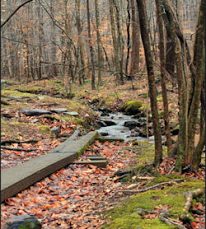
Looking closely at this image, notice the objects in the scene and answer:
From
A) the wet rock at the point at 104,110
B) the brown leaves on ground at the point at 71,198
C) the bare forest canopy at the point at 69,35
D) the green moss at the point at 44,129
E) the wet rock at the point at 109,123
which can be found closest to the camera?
the brown leaves on ground at the point at 71,198

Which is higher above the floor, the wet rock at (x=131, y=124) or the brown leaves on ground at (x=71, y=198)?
the wet rock at (x=131, y=124)

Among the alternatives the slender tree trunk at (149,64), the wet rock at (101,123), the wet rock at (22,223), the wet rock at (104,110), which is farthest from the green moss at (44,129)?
the wet rock at (104,110)

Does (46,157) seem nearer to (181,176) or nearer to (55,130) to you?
(181,176)

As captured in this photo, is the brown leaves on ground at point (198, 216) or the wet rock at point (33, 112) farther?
the wet rock at point (33, 112)

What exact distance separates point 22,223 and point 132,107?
15103 mm

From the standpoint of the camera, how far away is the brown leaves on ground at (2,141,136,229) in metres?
5.64

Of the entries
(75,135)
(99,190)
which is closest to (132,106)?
(75,135)

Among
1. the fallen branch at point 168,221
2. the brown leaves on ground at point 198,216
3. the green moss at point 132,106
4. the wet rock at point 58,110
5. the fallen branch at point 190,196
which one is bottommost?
the brown leaves on ground at point 198,216

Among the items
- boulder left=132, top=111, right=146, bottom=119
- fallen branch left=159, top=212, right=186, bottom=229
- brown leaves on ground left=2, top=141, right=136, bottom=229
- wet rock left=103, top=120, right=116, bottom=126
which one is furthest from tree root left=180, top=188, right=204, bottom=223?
boulder left=132, top=111, right=146, bottom=119

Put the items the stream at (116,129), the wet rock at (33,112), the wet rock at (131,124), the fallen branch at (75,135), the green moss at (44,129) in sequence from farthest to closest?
the wet rock at (131,124)
the wet rock at (33,112)
the stream at (116,129)
the green moss at (44,129)
the fallen branch at (75,135)

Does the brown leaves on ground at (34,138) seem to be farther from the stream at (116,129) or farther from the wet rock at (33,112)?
the stream at (116,129)

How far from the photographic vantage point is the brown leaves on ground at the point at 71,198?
222 inches

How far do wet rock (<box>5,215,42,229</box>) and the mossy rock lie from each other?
46.6 ft

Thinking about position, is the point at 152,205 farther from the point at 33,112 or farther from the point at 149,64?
the point at 33,112
